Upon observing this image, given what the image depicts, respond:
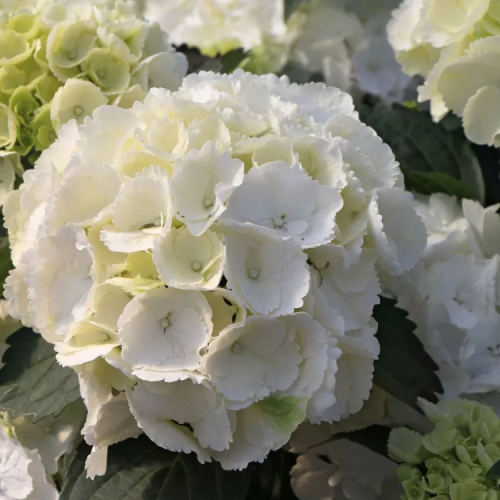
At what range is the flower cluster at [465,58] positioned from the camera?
1.85ft

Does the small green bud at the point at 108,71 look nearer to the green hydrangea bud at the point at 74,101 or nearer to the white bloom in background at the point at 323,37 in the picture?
the green hydrangea bud at the point at 74,101

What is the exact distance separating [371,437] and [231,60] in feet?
1.54

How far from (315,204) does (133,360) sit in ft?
0.49

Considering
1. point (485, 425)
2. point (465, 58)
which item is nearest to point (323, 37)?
point (465, 58)

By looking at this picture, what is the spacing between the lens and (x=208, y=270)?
405 millimetres

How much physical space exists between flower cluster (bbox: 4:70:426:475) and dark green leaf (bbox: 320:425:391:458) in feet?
0.37

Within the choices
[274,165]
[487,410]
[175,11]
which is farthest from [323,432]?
[175,11]

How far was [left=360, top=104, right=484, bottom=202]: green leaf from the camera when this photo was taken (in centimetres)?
75

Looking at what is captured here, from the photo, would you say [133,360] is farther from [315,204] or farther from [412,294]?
[412,294]

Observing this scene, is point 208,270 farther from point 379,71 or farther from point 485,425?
point 379,71

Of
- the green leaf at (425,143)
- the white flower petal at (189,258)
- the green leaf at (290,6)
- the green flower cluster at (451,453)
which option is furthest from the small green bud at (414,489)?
the green leaf at (290,6)

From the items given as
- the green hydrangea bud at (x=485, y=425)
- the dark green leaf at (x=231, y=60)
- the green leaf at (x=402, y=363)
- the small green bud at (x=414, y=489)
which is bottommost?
the small green bud at (x=414, y=489)

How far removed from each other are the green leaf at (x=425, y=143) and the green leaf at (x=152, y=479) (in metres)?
0.42

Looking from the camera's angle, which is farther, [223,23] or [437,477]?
[223,23]
